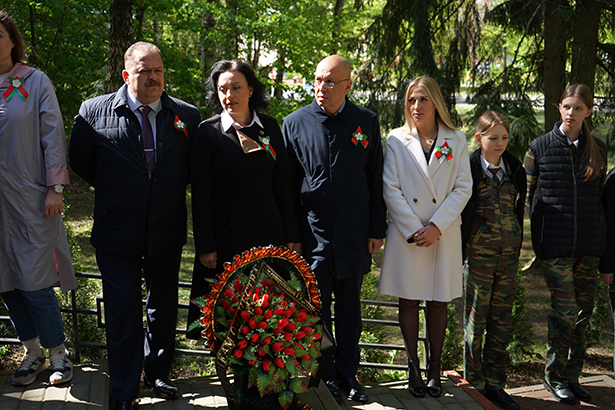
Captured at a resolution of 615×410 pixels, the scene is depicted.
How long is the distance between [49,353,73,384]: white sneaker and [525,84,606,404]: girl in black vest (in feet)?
11.4

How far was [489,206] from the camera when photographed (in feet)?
13.1

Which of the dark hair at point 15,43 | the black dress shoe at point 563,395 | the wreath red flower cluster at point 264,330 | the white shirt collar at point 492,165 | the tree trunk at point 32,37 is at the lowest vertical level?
the black dress shoe at point 563,395

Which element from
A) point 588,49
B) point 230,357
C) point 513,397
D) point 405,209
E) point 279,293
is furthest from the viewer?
point 588,49

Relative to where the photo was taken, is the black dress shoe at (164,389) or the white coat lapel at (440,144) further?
the white coat lapel at (440,144)

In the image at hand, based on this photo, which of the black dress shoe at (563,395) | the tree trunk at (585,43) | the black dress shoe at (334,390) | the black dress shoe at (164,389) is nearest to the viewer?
the black dress shoe at (164,389)

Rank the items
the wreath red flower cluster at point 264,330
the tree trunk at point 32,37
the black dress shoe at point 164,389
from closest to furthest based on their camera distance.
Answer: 1. the wreath red flower cluster at point 264,330
2. the black dress shoe at point 164,389
3. the tree trunk at point 32,37

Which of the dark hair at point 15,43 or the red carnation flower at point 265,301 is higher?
the dark hair at point 15,43

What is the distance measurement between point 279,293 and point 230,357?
1.51 ft

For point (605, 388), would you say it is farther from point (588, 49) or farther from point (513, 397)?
point (588, 49)

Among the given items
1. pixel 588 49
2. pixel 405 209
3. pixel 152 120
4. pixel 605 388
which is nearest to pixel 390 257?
pixel 405 209

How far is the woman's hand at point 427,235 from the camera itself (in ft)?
12.3

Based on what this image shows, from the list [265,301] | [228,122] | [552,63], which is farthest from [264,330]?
[552,63]

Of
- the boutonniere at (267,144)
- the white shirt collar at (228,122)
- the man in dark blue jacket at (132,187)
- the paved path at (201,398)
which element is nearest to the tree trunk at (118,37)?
the man in dark blue jacket at (132,187)

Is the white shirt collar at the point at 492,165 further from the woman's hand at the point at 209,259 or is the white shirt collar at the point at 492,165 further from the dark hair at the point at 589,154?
the woman's hand at the point at 209,259
